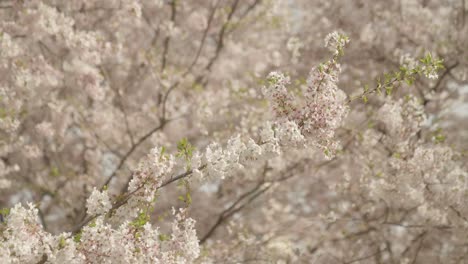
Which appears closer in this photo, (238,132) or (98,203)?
(98,203)

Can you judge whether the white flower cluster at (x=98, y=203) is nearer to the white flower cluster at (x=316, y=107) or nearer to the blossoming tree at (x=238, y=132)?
the blossoming tree at (x=238, y=132)

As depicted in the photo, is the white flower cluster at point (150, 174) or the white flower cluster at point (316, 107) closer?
the white flower cluster at point (150, 174)

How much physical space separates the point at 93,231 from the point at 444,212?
5269 mm

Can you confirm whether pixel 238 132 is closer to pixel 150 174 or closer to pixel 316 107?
pixel 316 107

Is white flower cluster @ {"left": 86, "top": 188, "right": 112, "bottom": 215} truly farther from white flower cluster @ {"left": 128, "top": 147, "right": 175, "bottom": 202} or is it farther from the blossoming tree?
white flower cluster @ {"left": 128, "top": 147, "right": 175, "bottom": 202}

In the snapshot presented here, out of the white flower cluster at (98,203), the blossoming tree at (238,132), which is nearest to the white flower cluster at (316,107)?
the blossoming tree at (238,132)

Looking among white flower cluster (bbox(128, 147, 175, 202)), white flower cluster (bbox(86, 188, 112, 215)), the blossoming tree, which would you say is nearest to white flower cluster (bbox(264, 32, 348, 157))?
the blossoming tree

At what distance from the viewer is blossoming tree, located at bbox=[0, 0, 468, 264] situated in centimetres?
443

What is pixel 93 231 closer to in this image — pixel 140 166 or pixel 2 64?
pixel 140 166

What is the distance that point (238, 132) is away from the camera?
29.3 feet

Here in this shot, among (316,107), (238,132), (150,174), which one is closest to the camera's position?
(150,174)

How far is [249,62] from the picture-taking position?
1420 centimetres

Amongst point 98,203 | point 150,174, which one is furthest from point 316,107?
point 98,203

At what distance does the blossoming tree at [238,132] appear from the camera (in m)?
4.43
